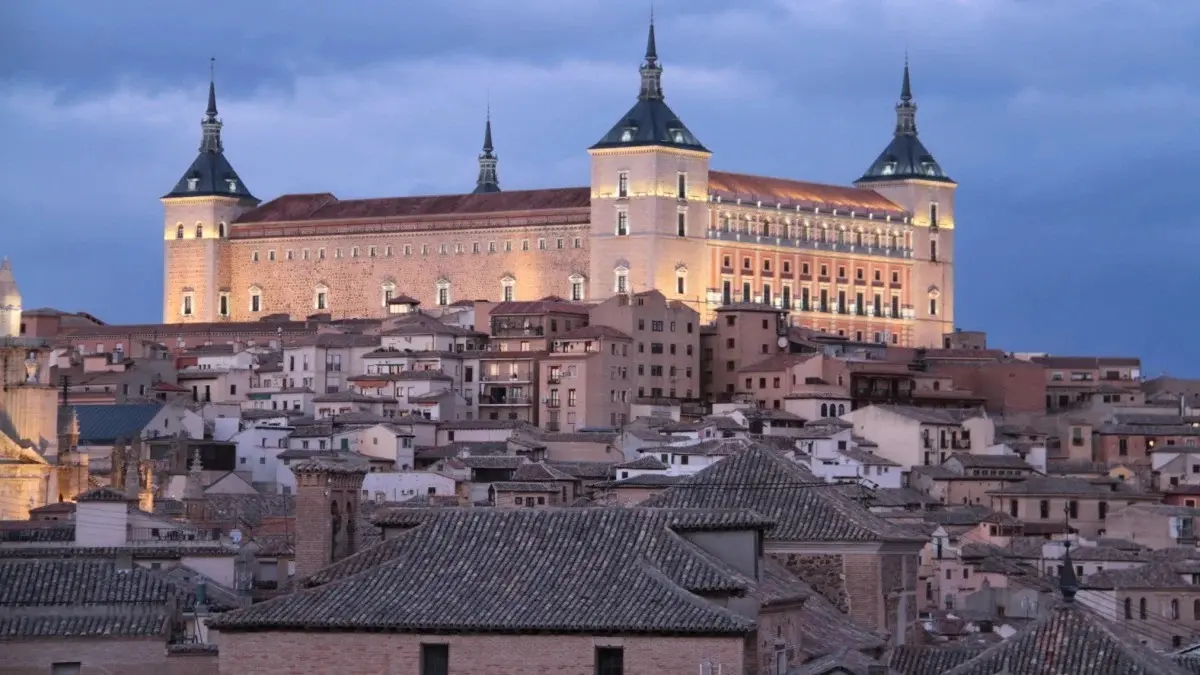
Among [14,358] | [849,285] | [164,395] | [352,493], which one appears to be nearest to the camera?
[352,493]

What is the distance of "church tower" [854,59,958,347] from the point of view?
168 m

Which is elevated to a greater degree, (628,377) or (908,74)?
(908,74)

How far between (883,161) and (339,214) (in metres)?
30.4

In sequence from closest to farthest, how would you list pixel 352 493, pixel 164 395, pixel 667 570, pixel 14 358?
pixel 667 570
pixel 352 493
pixel 14 358
pixel 164 395

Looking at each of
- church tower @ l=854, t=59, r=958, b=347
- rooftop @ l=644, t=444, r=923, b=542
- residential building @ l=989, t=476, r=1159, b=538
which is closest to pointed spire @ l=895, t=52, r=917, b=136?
church tower @ l=854, t=59, r=958, b=347

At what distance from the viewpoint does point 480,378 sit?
5113 inches

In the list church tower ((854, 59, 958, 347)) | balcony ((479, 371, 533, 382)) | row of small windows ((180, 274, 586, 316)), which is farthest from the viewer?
church tower ((854, 59, 958, 347))

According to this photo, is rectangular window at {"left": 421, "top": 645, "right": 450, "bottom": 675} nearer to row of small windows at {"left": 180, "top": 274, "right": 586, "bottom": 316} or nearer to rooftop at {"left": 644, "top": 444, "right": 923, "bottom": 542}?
rooftop at {"left": 644, "top": 444, "right": 923, "bottom": 542}

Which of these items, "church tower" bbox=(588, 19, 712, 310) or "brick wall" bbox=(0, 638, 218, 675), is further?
"church tower" bbox=(588, 19, 712, 310)

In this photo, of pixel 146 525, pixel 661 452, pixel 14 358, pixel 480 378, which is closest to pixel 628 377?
pixel 480 378

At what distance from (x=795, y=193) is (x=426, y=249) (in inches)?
768

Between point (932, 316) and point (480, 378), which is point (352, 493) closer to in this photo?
point (480, 378)

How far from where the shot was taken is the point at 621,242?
154250mm

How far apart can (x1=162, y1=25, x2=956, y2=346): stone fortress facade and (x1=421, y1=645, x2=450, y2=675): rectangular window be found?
122 metres
